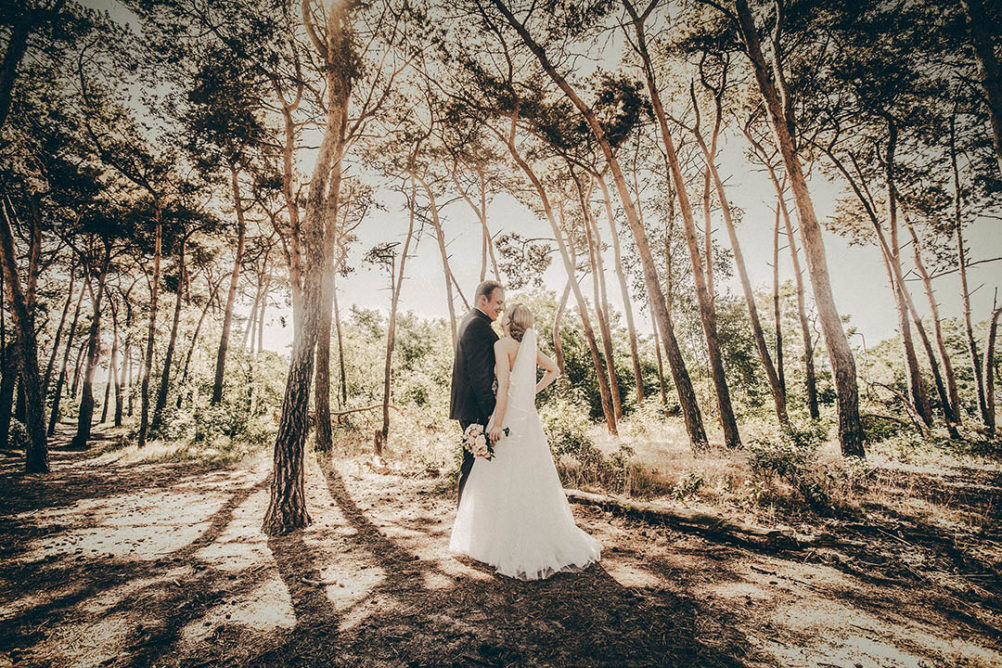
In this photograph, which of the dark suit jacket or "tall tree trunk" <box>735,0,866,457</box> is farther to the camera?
"tall tree trunk" <box>735,0,866,457</box>

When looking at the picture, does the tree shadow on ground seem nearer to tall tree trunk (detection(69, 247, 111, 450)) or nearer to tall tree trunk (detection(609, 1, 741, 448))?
tall tree trunk (detection(609, 1, 741, 448))

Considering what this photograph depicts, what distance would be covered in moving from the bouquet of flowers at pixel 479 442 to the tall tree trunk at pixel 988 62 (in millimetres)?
9041

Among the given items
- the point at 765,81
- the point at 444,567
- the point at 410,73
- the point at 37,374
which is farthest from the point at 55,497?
the point at 765,81

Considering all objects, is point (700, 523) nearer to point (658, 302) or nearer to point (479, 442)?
point (479, 442)

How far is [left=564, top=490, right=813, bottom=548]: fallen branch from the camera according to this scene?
11.0 ft

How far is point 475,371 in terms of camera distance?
3.34m

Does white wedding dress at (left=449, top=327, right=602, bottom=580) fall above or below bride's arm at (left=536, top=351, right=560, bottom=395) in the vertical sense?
below

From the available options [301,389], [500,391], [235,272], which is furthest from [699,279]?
[235,272]

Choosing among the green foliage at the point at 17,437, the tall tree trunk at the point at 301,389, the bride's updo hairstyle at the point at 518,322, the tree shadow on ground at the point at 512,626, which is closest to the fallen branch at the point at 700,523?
the tree shadow on ground at the point at 512,626

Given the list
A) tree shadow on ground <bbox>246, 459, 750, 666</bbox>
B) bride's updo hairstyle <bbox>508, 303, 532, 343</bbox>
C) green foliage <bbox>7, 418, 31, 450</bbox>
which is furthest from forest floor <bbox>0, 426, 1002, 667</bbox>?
green foliage <bbox>7, 418, 31, 450</bbox>

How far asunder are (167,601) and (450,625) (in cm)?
216

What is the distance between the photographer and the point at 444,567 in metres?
3.28

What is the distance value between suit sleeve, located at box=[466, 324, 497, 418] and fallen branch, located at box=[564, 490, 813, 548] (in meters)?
2.35

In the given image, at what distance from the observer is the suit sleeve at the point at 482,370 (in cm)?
332
